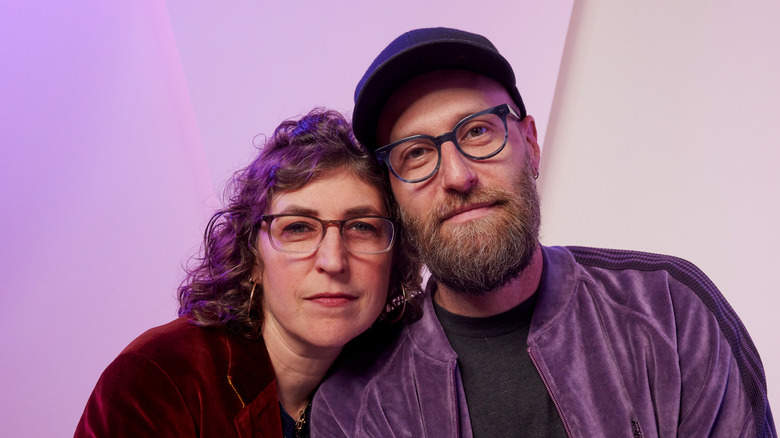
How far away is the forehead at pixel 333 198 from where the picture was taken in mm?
1489

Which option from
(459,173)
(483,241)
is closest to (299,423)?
(483,241)

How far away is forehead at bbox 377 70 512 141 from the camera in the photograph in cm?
139

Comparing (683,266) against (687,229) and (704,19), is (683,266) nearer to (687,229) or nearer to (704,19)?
(687,229)

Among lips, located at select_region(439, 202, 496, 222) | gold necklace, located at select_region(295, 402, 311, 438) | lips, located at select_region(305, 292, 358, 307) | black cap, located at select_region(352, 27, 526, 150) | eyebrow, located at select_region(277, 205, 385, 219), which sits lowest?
gold necklace, located at select_region(295, 402, 311, 438)

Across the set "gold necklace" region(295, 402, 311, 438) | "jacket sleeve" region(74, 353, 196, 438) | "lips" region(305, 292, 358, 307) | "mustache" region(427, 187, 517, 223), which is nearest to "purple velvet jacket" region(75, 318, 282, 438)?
"jacket sleeve" region(74, 353, 196, 438)

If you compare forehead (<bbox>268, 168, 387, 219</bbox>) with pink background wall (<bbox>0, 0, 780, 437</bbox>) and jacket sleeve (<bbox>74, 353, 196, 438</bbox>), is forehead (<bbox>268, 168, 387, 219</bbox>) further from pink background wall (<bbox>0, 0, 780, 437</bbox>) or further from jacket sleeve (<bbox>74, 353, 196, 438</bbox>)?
pink background wall (<bbox>0, 0, 780, 437</bbox>)

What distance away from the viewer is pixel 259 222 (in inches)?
63.9

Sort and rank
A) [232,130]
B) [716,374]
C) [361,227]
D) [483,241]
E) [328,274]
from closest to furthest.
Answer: [716,374]
[483,241]
[328,274]
[361,227]
[232,130]

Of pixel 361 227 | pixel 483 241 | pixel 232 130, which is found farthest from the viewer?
pixel 232 130

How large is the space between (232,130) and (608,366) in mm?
1774

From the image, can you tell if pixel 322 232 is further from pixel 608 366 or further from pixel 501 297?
pixel 608 366

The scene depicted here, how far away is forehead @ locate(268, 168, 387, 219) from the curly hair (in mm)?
19

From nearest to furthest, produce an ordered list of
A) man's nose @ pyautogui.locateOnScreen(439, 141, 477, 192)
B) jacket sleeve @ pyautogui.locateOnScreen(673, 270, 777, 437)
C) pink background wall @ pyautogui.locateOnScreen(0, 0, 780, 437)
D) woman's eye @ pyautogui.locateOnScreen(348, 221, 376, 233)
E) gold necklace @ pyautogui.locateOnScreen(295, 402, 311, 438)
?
jacket sleeve @ pyautogui.locateOnScreen(673, 270, 777, 437)
man's nose @ pyautogui.locateOnScreen(439, 141, 477, 192)
woman's eye @ pyautogui.locateOnScreen(348, 221, 376, 233)
gold necklace @ pyautogui.locateOnScreen(295, 402, 311, 438)
pink background wall @ pyautogui.locateOnScreen(0, 0, 780, 437)

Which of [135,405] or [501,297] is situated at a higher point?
[501,297]
